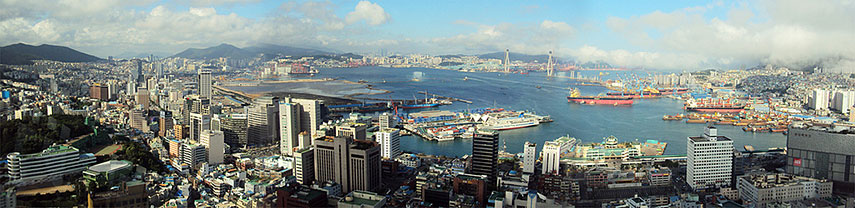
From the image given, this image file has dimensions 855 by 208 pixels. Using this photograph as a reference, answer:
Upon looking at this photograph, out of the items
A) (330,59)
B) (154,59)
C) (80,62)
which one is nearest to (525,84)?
(330,59)

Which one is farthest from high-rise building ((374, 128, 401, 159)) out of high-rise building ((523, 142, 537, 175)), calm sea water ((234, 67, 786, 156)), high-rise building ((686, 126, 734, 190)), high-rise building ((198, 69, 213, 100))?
high-rise building ((198, 69, 213, 100))

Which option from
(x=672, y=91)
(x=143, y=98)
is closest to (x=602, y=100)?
(x=672, y=91)

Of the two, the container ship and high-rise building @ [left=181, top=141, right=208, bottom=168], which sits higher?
the container ship

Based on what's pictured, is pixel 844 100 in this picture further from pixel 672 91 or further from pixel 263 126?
pixel 263 126

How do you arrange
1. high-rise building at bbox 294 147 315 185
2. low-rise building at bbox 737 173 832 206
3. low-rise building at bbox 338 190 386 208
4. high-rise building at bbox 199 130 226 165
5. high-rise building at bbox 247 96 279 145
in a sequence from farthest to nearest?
high-rise building at bbox 247 96 279 145 < high-rise building at bbox 199 130 226 165 < high-rise building at bbox 294 147 315 185 < low-rise building at bbox 737 173 832 206 < low-rise building at bbox 338 190 386 208

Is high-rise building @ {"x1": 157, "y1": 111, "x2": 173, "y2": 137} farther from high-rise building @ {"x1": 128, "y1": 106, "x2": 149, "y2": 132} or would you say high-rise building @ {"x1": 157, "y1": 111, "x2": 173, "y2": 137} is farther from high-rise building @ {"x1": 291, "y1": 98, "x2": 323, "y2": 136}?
high-rise building @ {"x1": 291, "y1": 98, "x2": 323, "y2": 136}

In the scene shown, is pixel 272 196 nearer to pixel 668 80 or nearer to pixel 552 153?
pixel 552 153
